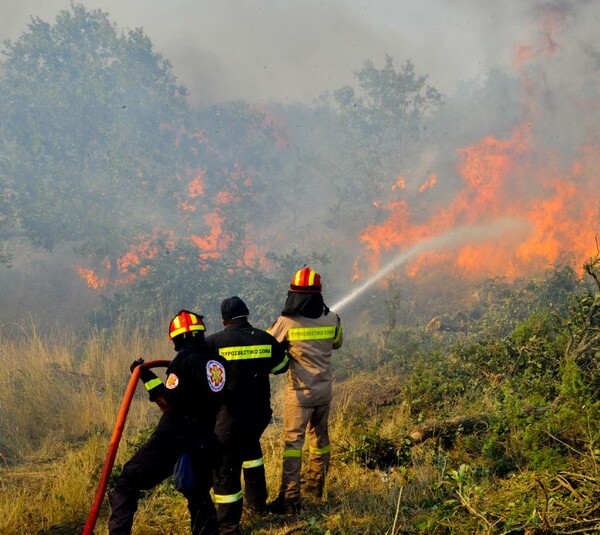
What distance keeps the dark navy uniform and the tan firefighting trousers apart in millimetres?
977

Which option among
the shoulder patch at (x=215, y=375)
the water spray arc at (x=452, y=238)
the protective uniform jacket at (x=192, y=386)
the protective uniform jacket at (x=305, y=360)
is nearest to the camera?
the protective uniform jacket at (x=192, y=386)

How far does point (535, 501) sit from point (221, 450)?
7.35ft

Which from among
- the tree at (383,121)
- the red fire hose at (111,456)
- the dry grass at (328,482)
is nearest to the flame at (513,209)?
the tree at (383,121)

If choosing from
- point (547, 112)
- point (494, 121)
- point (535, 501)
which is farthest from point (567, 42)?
point (535, 501)

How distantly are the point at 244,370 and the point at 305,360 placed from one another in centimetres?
72

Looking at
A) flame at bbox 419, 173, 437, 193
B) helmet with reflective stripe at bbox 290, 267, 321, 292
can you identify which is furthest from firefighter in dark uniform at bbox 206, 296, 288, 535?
flame at bbox 419, 173, 437, 193

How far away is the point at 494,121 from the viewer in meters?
23.9

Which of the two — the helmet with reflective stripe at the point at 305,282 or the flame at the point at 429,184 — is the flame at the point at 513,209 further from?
the helmet with reflective stripe at the point at 305,282

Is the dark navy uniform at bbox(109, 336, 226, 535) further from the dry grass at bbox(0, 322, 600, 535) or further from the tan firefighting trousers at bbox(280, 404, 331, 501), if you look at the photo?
the tan firefighting trousers at bbox(280, 404, 331, 501)

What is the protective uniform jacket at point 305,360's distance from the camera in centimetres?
536

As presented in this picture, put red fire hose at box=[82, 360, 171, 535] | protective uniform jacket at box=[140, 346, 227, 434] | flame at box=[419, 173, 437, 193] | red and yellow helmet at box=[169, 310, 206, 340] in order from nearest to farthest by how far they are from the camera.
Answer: red fire hose at box=[82, 360, 171, 535] → protective uniform jacket at box=[140, 346, 227, 434] → red and yellow helmet at box=[169, 310, 206, 340] → flame at box=[419, 173, 437, 193]

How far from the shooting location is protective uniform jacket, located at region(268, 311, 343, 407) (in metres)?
5.36

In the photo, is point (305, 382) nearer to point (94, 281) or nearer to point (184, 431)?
point (184, 431)

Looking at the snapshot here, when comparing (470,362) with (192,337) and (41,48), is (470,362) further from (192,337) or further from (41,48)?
(41,48)
